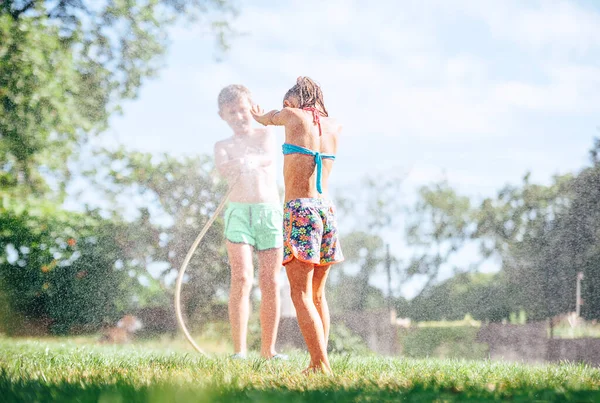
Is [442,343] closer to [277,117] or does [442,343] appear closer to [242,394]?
[277,117]

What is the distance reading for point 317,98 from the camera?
290cm

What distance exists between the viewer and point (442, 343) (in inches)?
237

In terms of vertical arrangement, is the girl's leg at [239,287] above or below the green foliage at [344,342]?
above

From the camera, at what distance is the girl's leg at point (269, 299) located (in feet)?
12.3

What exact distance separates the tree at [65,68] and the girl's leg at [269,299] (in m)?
3.40

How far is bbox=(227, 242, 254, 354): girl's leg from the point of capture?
149 inches

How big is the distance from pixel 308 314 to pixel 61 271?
4.01 m

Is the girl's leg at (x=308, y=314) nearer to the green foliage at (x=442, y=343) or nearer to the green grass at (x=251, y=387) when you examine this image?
the green grass at (x=251, y=387)

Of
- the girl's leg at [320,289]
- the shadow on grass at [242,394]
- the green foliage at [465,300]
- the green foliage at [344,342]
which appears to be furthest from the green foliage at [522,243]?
the shadow on grass at [242,394]

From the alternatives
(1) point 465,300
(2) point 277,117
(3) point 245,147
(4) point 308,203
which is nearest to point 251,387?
(4) point 308,203

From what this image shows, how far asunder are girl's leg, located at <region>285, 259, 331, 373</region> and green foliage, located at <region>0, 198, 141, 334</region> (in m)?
3.70

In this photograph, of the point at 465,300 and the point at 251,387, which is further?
the point at 465,300

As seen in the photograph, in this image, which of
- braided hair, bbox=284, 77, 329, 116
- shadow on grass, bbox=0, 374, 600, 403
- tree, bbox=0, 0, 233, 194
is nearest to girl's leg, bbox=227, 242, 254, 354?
braided hair, bbox=284, 77, 329, 116

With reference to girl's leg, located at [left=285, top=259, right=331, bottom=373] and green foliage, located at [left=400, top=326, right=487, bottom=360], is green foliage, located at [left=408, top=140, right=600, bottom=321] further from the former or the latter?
girl's leg, located at [left=285, top=259, right=331, bottom=373]
